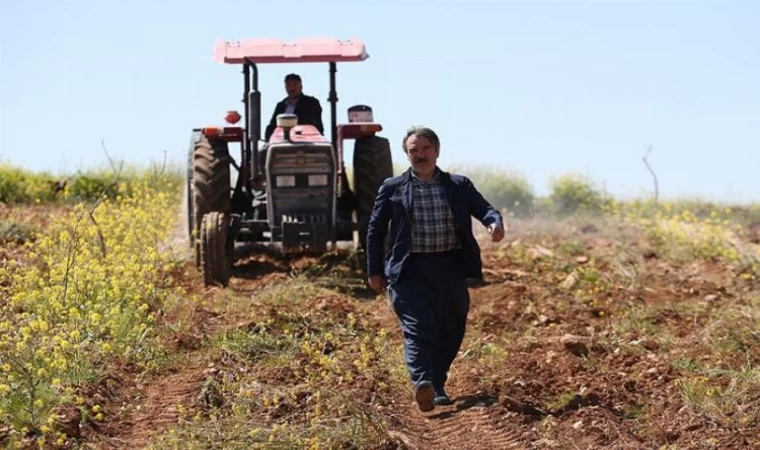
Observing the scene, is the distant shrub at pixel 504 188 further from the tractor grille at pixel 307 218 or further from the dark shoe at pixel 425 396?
the dark shoe at pixel 425 396

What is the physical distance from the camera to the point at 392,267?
26.2 ft

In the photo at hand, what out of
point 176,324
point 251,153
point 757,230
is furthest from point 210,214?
point 757,230

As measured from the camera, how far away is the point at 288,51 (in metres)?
13.1

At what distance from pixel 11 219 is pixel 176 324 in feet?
19.8

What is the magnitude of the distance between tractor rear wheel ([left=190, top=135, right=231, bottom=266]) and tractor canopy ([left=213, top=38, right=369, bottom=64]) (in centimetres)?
98

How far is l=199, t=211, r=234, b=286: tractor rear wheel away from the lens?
41.0 feet

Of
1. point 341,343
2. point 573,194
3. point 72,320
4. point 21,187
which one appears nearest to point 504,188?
point 573,194

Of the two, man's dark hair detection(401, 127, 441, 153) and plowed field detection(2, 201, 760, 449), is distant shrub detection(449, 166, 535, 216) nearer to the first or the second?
plowed field detection(2, 201, 760, 449)

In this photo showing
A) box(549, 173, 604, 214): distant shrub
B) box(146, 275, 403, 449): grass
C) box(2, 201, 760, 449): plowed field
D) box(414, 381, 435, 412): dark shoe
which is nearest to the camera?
box(146, 275, 403, 449): grass

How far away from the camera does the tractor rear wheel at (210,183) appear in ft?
43.1

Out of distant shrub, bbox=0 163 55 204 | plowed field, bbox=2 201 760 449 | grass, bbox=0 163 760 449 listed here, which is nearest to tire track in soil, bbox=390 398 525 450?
plowed field, bbox=2 201 760 449

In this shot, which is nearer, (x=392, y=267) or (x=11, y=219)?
(x=392, y=267)

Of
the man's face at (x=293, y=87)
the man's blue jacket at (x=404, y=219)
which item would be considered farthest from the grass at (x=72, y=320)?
the man's face at (x=293, y=87)

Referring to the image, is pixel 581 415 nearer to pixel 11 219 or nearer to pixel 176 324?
pixel 176 324
